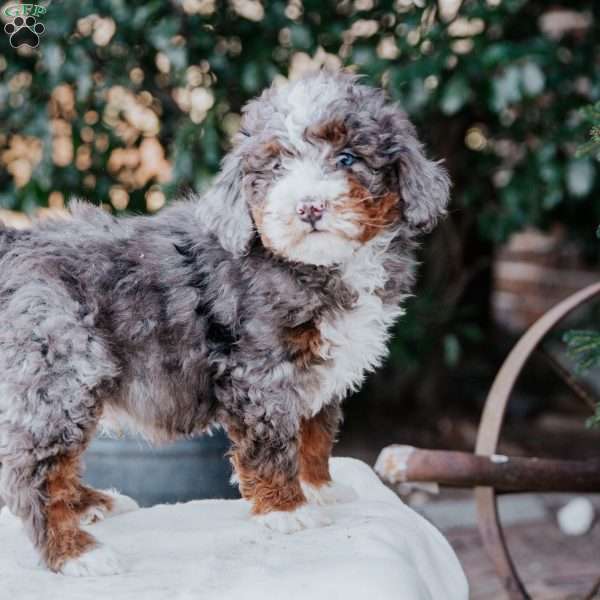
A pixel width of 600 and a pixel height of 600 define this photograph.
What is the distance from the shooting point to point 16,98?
4.61m

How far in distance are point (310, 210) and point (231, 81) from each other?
2316 millimetres

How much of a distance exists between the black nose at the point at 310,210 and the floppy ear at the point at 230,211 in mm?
256

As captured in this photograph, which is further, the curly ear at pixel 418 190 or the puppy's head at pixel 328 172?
the curly ear at pixel 418 190

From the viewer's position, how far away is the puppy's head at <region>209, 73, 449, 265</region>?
7.50 feet

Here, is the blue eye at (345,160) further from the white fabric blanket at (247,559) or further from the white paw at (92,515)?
the white paw at (92,515)

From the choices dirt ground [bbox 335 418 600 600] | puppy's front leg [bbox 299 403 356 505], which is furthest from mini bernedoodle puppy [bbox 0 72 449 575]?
dirt ground [bbox 335 418 600 600]

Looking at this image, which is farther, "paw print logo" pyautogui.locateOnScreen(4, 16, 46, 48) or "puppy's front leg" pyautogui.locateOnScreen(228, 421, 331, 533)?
"paw print logo" pyautogui.locateOnScreen(4, 16, 46, 48)

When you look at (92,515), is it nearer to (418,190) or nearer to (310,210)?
(310,210)

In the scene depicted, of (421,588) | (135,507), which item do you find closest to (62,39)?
(135,507)

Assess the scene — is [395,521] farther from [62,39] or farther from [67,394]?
[62,39]

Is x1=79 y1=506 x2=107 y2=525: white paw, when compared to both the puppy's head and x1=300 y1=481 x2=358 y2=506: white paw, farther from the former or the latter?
the puppy's head

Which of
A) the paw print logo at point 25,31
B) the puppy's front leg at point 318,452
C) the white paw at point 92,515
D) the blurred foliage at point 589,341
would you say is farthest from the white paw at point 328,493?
the paw print logo at point 25,31

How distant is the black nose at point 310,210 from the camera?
7.34ft

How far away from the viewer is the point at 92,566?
2322 millimetres
